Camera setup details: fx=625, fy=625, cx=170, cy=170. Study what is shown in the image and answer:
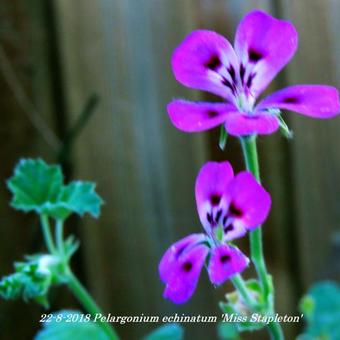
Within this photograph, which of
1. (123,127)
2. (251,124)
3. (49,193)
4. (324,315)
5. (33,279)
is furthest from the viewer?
(123,127)

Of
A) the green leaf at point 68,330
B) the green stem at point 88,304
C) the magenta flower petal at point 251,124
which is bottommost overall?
the green leaf at point 68,330

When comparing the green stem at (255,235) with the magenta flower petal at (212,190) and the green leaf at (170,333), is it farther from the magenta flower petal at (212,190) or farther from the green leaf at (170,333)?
the green leaf at (170,333)

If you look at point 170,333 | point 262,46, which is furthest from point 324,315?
point 262,46

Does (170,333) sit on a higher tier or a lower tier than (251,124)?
lower

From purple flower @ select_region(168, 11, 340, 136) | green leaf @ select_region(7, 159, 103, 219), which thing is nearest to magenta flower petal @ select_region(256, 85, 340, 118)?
purple flower @ select_region(168, 11, 340, 136)

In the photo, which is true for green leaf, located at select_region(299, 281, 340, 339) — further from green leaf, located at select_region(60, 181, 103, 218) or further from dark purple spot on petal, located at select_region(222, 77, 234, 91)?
dark purple spot on petal, located at select_region(222, 77, 234, 91)

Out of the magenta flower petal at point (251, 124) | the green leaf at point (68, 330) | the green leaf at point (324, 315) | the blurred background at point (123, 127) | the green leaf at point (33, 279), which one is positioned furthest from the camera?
the blurred background at point (123, 127)

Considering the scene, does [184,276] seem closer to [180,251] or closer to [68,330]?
[180,251]

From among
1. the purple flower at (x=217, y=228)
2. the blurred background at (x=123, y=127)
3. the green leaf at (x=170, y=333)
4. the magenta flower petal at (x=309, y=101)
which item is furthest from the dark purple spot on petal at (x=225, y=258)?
the blurred background at (x=123, y=127)
